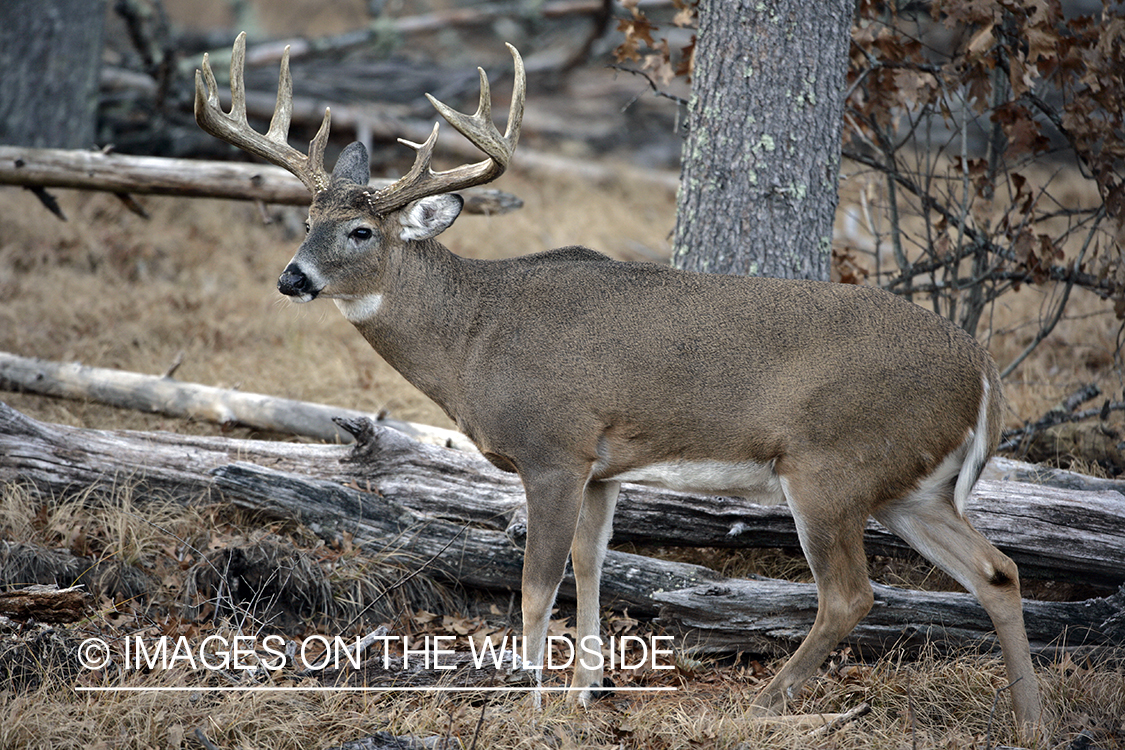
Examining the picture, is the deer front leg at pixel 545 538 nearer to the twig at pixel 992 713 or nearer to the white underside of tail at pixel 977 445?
the white underside of tail at pixel 977 445

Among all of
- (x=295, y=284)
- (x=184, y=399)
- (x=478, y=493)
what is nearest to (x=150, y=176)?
(x=184, y=399)

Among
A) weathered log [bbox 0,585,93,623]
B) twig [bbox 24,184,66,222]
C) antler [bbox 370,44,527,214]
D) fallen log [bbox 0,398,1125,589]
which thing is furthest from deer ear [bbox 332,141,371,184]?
twig [bbox 24,184,66,222]

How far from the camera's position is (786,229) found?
5.53m

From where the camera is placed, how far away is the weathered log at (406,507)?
4801 mm

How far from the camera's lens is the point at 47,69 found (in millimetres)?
10625

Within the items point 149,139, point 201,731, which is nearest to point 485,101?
point 201,731

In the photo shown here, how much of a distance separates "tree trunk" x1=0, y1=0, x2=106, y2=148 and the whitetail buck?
7128 millimetres

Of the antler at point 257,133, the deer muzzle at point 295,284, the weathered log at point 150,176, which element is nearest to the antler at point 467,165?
the antler at point 257,133

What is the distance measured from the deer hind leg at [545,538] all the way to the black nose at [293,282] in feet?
4.32

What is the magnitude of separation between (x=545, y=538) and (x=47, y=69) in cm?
924

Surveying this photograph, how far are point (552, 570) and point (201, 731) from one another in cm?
156

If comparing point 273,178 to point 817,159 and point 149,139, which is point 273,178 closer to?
point 817,159

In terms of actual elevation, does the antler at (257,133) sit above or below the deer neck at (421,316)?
above

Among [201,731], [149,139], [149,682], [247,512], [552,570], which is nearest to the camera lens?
[201,731]
